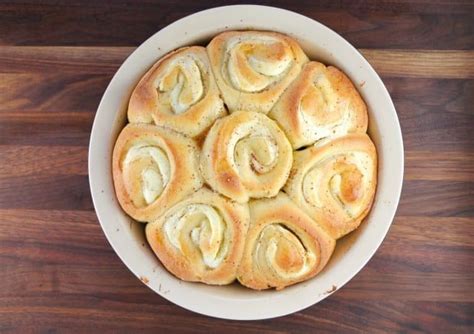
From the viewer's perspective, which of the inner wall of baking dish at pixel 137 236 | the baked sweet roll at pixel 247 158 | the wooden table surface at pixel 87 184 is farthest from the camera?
the wooden table surface at pixel 87 184

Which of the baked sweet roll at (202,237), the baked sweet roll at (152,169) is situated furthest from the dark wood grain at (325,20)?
the baked sweet roll at (202,237)

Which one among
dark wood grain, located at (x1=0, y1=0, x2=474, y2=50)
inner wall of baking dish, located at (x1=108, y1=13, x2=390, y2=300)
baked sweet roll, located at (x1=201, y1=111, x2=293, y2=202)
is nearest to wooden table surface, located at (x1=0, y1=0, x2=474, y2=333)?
dark wood grain, located at (x1=0, y1=0, x2=474, y2=50)

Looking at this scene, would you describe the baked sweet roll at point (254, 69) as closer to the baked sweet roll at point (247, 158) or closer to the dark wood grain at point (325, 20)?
the baked sweet roll at point (247, 158)

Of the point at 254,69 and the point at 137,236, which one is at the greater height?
the point at 254,69

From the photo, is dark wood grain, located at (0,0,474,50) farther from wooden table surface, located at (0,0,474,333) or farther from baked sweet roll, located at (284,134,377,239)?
baked sweet roll, located at (284,134,377,239)

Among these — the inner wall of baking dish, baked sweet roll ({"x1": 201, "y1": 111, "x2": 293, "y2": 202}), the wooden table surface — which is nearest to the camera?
baked sweet roll ({"x1": 201, "y1": 111, "x2": 293, "y2": 202})

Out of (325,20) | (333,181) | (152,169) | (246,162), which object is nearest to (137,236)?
(152,169)

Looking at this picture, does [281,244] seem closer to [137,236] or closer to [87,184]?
[137,236]
